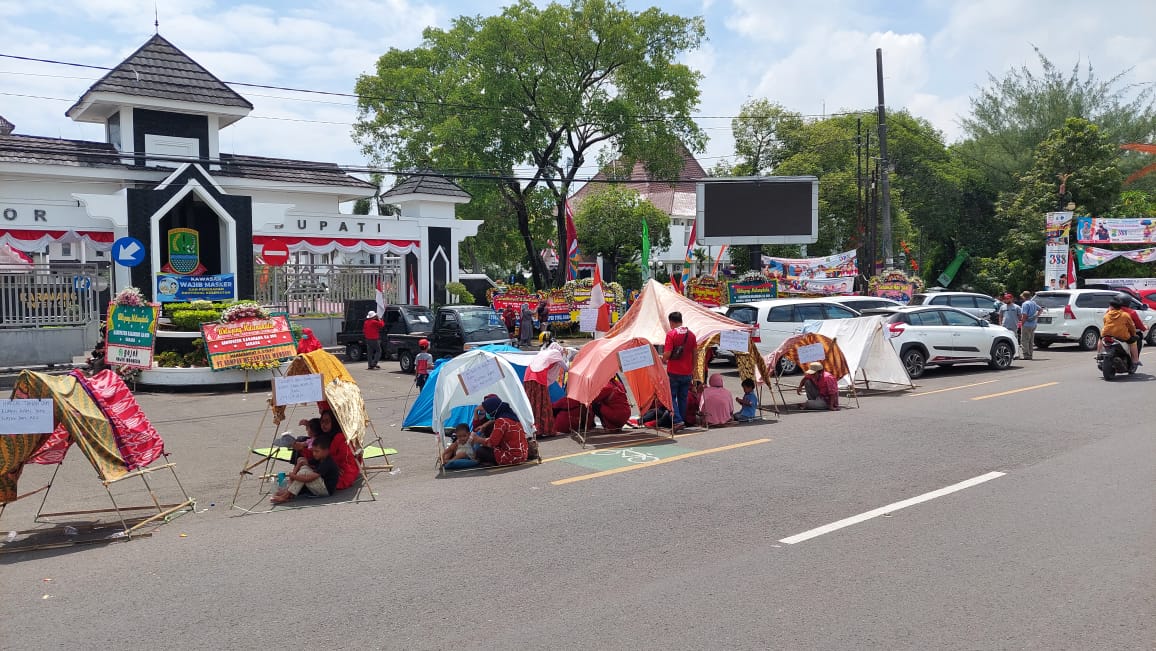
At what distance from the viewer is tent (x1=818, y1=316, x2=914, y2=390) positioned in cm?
1599

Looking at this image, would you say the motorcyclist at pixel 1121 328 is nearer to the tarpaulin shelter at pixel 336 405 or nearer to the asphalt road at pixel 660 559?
the asphalt road at pixel 660 559

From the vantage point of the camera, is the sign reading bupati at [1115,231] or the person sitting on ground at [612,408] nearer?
the person sitting on ground at [612,408]

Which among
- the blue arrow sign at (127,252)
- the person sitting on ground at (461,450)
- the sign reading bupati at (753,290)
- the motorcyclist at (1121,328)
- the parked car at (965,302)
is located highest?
the blue arrow sign at (127,252)

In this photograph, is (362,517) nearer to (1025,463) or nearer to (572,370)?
(572,370)

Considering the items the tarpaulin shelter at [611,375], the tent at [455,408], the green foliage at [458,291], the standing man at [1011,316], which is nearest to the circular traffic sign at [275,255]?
the green foliage at [458,291]

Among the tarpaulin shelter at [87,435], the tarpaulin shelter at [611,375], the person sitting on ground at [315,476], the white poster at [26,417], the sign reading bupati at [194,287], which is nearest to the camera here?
the white poster at [26,417]

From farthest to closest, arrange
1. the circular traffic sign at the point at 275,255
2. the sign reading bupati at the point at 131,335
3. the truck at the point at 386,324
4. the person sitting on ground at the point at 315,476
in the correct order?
the circular traffic sign at the point at 275,255 → the truck at the point at 386,324 → the sign reading bupati at the point at 131,335 → the person sitting on ground at the point at 315,476

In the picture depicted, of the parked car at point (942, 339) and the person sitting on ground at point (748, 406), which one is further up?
the parked car at point (942, 339)

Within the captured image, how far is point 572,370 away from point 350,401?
404 centimetres

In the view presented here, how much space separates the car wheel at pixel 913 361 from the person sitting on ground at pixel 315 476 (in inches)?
524

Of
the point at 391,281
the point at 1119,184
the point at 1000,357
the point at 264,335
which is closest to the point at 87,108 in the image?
the point at 391,281

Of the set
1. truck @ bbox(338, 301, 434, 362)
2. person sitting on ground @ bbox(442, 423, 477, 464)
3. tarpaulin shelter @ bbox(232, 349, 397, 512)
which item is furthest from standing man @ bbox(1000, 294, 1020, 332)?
tarpaulin shelter @ bbox(232, 349, 397, 512)

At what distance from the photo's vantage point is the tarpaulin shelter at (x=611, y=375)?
1230 cm

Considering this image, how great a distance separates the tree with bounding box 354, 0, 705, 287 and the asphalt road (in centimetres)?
2971
